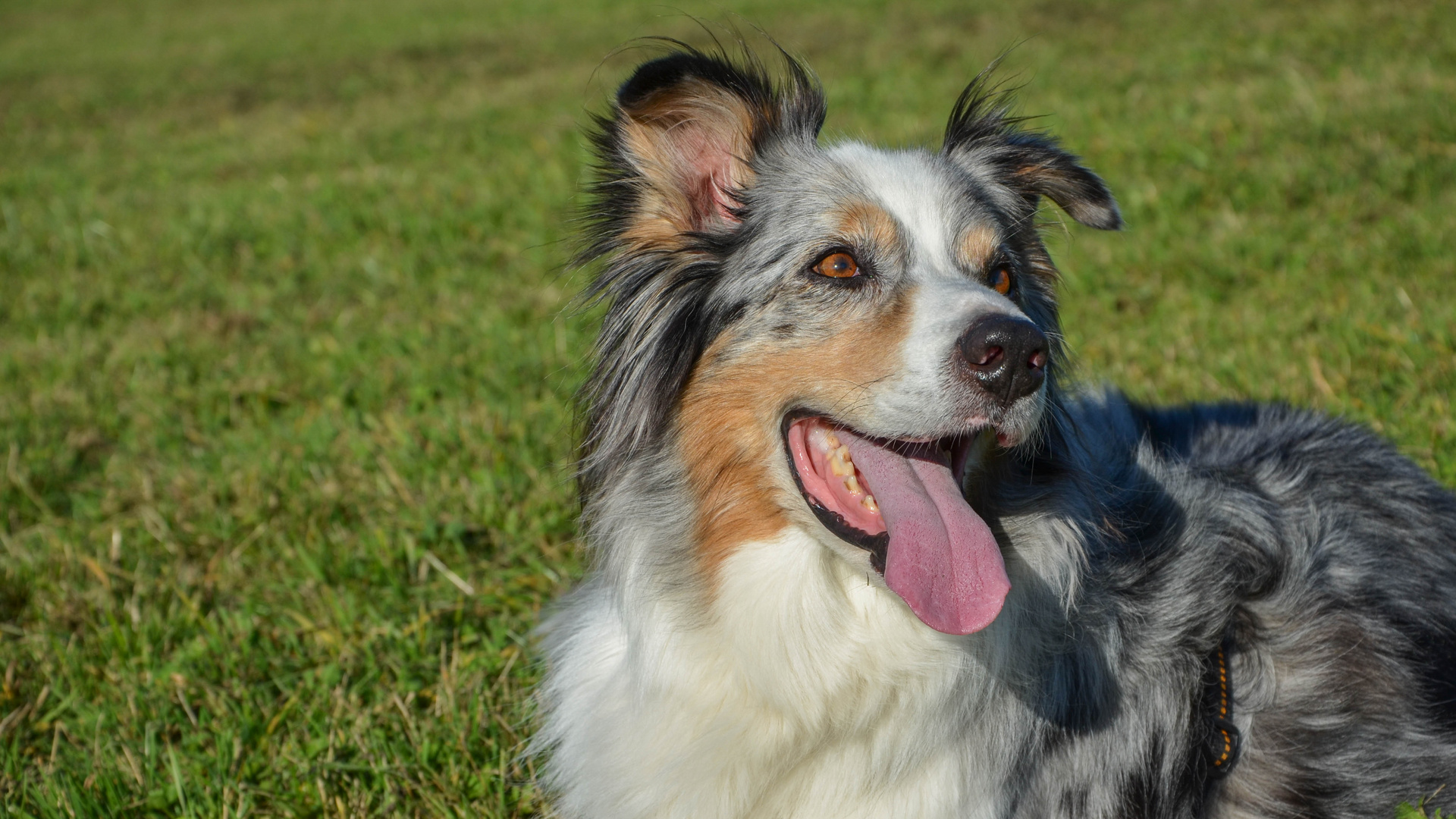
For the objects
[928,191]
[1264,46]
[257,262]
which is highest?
[928,191]

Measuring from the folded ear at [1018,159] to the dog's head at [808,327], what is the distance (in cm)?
1

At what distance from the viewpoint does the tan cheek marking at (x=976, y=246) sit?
3064 millimetres

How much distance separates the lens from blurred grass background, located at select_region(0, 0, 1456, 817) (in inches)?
144

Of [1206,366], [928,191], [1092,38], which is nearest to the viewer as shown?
[928,191]

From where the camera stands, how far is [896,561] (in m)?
2.67

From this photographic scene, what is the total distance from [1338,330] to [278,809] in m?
5.38

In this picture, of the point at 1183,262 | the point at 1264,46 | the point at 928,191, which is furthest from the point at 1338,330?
the point at 1264,46

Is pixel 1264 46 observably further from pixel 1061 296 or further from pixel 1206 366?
pixel 1206 366

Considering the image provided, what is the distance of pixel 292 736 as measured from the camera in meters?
3.51

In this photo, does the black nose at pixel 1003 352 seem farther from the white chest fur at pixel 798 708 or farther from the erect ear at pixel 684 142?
the erect ear at pixel 684 142

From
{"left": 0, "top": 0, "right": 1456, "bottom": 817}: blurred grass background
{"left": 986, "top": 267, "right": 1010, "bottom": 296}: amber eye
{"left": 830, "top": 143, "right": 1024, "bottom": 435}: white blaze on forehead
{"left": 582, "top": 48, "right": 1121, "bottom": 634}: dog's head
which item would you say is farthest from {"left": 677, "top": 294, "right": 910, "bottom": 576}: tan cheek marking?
{"left": 0, "top": 0, "right": 1456, "bottom": 817}: blurred grass background

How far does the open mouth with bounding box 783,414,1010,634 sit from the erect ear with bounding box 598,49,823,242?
0.72 m

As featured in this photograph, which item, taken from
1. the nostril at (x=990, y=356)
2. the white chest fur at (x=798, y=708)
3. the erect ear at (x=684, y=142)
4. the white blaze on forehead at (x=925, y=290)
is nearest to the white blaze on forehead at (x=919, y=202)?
the white blaze on forehead at (x=925, y=290)

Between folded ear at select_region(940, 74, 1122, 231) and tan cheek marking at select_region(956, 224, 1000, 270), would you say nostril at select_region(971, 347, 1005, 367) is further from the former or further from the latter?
folded ear at select_region(940, 74, 1122, 231)
